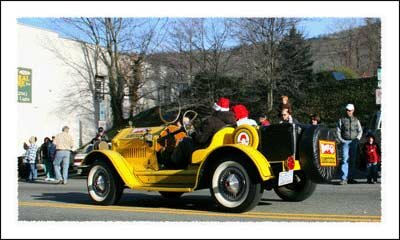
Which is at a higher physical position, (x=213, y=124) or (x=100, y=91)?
(x=100, y=91)

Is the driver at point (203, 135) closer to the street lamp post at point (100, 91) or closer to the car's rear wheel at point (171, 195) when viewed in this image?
the car's rear wheel at point (171, 195)

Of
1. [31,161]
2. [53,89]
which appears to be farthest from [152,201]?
[53,89]

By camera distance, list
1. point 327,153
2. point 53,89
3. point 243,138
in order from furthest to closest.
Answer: point 53,89 → point 243,138 → point 327,153

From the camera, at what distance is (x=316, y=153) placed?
7.33m

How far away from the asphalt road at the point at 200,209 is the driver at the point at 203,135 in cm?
80

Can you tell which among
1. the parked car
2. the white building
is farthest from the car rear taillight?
the white building

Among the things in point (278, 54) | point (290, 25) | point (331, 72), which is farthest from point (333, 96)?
point (290, 25)

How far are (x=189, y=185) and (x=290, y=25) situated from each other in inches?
590

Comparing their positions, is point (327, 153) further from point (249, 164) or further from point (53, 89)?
point (53, 89)

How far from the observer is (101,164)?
8852 millimetres

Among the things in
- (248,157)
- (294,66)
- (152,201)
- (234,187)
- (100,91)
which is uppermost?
(294,66)

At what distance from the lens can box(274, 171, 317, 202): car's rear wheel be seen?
8.65 m

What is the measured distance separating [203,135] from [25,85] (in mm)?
19700

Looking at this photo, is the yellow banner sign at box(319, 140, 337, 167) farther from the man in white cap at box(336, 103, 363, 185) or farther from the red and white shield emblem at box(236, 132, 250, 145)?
the man in white cap at box(336, 103, 363, 185)
